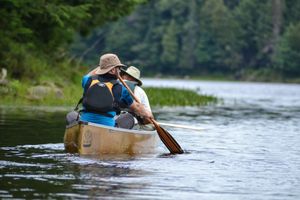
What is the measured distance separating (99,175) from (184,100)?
25125mm

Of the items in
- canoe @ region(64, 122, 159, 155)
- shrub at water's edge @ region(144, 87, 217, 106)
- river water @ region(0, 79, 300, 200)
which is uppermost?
shrub at water's edge @ region(144, 87, 217, 106)

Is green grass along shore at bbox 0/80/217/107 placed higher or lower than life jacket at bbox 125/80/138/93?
lower

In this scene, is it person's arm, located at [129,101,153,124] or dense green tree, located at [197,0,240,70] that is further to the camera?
dense green tree, located at [197,0,240,70]

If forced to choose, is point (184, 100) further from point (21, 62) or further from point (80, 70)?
point (21, 62)

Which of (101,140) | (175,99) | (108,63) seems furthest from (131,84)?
(175,99)

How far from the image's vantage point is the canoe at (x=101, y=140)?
16094mm

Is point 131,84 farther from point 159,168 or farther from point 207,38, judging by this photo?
point 207,38

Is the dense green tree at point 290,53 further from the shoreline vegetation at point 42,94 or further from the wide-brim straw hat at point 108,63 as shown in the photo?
the wide-brim straw hat at point 108,63

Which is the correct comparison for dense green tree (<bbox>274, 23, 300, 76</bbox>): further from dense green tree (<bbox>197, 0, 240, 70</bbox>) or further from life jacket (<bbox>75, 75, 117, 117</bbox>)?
life jacket (<bbox>75, 75, 117, 117</bbox>)

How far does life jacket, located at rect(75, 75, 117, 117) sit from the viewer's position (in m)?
16.4

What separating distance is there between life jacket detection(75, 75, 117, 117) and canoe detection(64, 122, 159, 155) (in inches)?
16.0

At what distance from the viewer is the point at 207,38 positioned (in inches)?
5256

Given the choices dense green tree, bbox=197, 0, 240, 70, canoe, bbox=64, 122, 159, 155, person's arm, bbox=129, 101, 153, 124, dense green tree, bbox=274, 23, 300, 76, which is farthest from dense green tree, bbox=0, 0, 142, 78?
dense green tree, bbox=197, 0, 240, 70

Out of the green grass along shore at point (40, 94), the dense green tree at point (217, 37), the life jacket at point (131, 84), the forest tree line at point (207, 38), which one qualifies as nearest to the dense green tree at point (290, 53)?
the forest tree line at point (207, 38)
